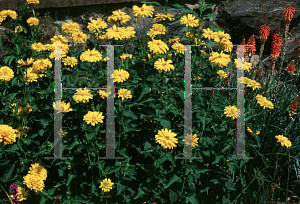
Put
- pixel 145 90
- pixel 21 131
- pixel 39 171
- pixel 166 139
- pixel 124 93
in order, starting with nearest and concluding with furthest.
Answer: pixel 166 139, pixel 124 93, pixel 145 90, pixel 39 171, pixel 21 131

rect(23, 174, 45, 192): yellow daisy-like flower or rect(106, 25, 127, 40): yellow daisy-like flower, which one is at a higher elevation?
rect(106, 25, 127, 40): yellow daisy-like flower

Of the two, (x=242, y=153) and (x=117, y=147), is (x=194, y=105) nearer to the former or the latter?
(x=242, y=153)

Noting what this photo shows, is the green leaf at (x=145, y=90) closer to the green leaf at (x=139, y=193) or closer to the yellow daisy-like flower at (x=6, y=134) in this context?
the green leaf at (x=139, y=193)

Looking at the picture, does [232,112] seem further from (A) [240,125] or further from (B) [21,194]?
(B) [21,194]

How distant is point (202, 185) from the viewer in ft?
8.74

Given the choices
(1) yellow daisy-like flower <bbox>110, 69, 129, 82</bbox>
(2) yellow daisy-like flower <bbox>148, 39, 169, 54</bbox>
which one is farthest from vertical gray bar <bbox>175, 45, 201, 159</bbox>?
(1) yellow daisy-like flower <bbox>110, 69, 129, 82</bbox>

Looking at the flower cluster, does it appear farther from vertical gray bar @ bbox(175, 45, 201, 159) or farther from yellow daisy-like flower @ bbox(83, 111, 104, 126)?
vertical gray bar @ bbox(175, 45, 201, 159)

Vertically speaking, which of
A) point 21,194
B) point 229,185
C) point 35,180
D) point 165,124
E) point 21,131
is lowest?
point 21,194

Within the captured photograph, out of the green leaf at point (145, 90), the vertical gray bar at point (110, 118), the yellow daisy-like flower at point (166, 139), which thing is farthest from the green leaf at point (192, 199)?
the green leaf at point (145, 90)

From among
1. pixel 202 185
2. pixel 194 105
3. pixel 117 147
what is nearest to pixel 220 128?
pixel 194 105

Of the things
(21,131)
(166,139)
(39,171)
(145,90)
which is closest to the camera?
(166,139)

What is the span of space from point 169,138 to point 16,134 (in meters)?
1.42

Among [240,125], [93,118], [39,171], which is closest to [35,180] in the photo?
[39,171]

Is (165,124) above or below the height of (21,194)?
above
